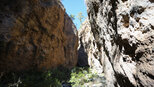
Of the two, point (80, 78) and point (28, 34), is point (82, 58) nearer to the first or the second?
point (80, 78)

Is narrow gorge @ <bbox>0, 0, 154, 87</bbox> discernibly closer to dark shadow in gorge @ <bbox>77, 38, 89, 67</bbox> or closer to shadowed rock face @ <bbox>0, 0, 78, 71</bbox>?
shadowed rock face @ <bbox>0, 0, 78, 71</bbox>


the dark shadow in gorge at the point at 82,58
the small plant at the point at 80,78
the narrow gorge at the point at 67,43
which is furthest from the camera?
the dark shadow in gorge at the point at 82,58

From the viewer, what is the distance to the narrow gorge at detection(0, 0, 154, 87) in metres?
1.07

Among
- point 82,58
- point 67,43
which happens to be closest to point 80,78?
point 67,43

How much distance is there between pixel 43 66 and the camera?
588cm

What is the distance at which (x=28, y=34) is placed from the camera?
204 inches

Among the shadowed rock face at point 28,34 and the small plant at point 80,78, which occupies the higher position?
the shadowed rock face at point 28,34

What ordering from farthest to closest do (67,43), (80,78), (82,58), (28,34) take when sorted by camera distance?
(82,58), (67,43), (28,34), (80,78)

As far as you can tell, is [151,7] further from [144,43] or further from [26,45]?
[26,45]

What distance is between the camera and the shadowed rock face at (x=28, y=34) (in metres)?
4.29

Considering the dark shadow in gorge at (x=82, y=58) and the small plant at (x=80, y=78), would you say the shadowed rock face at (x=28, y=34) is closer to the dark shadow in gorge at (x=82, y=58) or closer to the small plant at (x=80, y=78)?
the small plant at (x=80, y=78)

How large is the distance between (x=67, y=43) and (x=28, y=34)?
4870 millimetres

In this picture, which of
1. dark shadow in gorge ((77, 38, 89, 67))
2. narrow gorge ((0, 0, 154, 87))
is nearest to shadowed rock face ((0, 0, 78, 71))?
narrow gorge ((0, 0, 154, 87))

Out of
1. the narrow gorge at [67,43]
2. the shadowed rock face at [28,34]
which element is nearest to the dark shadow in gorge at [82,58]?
the narrow gorge at [67,43]
